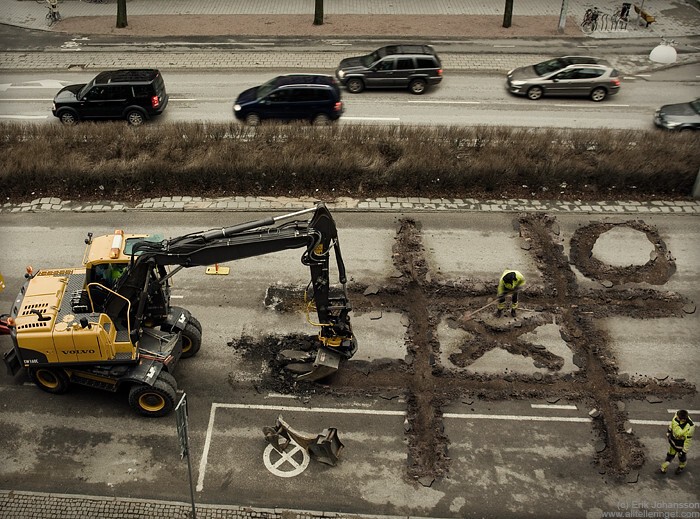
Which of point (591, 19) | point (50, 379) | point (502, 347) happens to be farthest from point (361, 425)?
point (591, 19)

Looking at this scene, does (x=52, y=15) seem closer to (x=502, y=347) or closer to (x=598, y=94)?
(x=598, y=94)

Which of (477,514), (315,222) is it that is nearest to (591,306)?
(477,514)

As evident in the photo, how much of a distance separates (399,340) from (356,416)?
8.56 feet

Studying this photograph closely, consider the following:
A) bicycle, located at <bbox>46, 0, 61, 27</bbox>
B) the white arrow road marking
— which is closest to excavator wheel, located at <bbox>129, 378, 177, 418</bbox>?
the white arrow road marking

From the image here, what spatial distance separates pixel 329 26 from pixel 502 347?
79.0 ft

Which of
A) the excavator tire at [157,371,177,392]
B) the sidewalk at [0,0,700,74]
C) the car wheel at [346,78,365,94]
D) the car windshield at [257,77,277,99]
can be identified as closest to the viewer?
the excavator tire at [157,371,177,392]

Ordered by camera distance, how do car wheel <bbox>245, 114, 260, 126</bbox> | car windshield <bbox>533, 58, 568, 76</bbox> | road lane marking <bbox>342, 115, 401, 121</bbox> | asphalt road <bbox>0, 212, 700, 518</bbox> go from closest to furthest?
asphalt road <bbox>0, 212, 700, 518</bbox> < car wheel <bbox>245, 114, 260, 126</bbox> < road lane marking <bbox>342, 115, 401, 121</bbox> < car windshield <bbox>533, 58, 568, 76</bbox>

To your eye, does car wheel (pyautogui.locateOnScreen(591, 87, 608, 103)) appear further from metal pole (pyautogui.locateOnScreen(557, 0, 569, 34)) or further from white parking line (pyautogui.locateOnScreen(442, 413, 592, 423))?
white parking line (pyautogui.locateOnScreen(442, 413, 592, 423))

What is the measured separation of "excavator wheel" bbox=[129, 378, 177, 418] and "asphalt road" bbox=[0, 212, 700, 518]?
28cm

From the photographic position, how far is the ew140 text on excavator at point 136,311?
1348 centimetres

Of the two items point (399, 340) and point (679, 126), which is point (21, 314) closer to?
point (399, 340)

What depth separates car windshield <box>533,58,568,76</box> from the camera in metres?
28.3

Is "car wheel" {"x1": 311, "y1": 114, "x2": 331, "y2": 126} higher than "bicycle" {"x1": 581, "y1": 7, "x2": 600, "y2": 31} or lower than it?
lower

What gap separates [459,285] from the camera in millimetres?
18094
